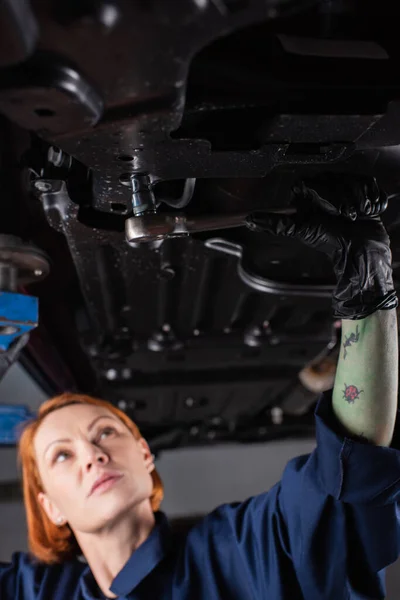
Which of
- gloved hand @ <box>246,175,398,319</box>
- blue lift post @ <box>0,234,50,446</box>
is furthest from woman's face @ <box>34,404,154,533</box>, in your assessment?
gloved hand @ <box>246,175,398,319</box>

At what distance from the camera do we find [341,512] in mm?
815

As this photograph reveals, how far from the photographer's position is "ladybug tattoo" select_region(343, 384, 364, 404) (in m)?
0.77

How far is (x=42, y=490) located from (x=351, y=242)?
1.00m

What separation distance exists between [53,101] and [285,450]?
9.04ft

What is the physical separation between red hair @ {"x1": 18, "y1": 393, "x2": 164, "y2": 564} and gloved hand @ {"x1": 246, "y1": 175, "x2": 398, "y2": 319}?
764mm

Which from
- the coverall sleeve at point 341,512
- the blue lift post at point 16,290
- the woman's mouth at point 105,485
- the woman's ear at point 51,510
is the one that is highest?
the blue lift post at point 16,290

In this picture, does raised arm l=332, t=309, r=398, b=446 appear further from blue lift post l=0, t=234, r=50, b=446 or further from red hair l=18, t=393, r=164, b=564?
red hair l=18, t=393, r=164, b=564

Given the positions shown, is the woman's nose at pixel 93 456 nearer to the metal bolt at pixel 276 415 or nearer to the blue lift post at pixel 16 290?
the blue lift post at pixel 16 290

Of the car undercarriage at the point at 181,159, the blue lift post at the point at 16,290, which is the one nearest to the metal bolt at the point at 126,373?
the car undercarriage at the point at 181,159

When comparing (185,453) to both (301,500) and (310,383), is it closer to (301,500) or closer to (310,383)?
(310,383)

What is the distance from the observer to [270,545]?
94cm

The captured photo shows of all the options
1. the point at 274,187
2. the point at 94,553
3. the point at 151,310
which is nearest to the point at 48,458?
the point at 94,553

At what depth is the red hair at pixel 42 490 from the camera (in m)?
1.33

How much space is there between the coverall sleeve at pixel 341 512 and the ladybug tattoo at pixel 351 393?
1.7 inches
